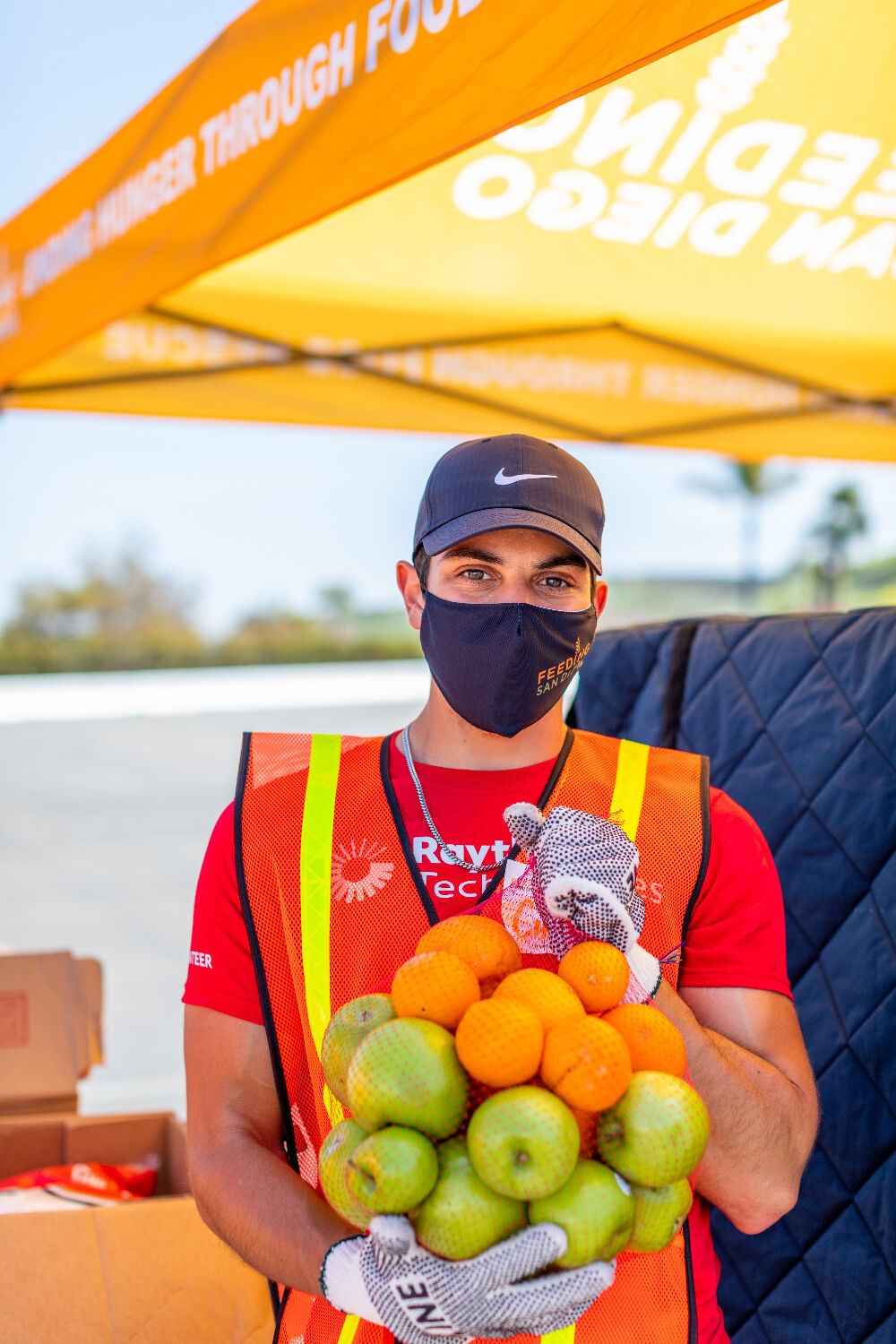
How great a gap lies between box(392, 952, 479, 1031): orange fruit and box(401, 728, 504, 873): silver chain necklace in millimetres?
489

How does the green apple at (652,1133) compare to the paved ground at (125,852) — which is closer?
the green apple at (652,1133)

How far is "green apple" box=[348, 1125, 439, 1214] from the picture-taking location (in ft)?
3.59

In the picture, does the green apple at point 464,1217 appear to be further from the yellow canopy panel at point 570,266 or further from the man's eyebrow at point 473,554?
the yellow canopy panel at point 570,266

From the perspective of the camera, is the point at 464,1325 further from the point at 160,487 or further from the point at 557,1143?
the point at 160,487

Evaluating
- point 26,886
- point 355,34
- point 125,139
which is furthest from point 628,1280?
point 26,886

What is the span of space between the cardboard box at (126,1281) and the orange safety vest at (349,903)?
1.86 feet

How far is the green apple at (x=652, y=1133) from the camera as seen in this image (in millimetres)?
1150

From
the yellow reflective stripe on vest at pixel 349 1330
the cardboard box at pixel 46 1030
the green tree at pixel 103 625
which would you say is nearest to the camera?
the yellow reflective stripe on vest at pixel 349 1330

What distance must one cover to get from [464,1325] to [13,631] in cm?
3219

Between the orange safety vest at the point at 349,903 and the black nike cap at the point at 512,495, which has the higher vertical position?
the black nike cap at the point at 512,495

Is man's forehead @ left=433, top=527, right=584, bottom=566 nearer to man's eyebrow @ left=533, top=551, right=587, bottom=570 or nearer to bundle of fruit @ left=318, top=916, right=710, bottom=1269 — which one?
man's eyebrow @ left=533, top=551, right=587, bottom=570

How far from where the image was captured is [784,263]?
337cm

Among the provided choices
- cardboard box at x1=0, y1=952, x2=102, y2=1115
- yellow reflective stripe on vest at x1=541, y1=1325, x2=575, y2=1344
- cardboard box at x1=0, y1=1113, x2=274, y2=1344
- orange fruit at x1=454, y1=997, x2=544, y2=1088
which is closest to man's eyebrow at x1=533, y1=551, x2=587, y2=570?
orange fruit at x1=454, y1=997, x2=544, y2=1088

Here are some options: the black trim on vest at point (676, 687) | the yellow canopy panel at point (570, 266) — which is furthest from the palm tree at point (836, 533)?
the black trim on vest at point (676, 687)
